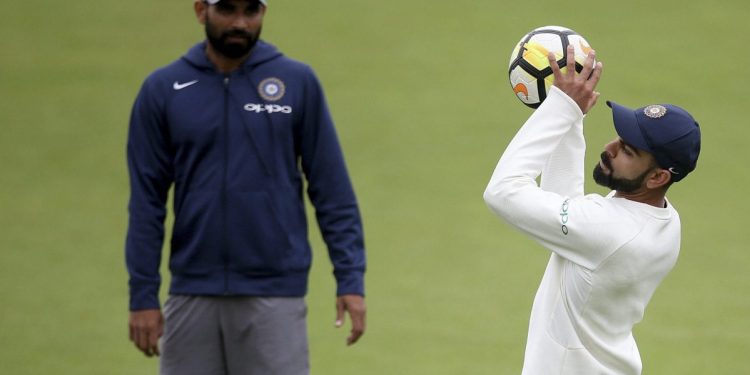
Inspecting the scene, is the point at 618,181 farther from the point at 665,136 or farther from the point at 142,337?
the point at 142,337

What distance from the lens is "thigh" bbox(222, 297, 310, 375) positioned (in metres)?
4.28

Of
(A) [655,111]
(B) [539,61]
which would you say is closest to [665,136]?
(A) [655,111]

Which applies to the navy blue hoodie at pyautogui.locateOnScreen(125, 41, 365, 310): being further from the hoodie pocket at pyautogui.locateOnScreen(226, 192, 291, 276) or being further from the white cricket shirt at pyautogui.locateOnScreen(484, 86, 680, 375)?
the white cricket shirt at pyautogui.locateOnScreen(484, 86, 680, 375)

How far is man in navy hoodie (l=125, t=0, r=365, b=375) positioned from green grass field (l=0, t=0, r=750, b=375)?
7.98 feet

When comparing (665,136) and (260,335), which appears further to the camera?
(260,335)

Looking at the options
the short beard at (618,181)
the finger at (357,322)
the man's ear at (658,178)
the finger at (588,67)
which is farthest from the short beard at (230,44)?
the man's ear at (658,178)

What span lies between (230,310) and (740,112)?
20.9ft

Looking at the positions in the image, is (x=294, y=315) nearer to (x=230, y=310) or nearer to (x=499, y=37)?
(x=230, y=310)

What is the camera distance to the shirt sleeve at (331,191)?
4305mm

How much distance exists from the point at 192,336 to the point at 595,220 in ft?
4.32

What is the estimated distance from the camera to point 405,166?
30.2ft

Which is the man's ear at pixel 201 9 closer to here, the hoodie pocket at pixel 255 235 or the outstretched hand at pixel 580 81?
the hoodie pocket at pixel 255 235

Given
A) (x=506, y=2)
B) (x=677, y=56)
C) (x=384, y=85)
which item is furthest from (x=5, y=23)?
(x=677, y=56)

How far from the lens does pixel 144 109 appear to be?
14.0 feet
